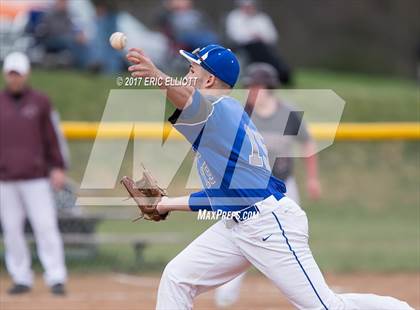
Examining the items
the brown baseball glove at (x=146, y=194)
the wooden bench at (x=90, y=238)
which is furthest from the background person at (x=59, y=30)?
the brown baseball glove at (x=146, y=194)

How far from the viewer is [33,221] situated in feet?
36.4

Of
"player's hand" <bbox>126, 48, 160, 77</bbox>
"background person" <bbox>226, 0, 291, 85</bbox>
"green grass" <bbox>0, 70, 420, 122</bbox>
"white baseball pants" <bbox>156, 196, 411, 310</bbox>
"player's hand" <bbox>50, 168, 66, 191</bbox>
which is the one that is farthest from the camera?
"green grass" <bbox>0, 70, 420, 122</bbox>

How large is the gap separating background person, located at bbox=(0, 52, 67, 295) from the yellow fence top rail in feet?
5.67

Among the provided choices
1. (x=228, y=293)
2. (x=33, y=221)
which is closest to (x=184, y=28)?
(x=33, y=221)

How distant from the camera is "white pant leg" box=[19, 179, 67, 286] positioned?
11000mm

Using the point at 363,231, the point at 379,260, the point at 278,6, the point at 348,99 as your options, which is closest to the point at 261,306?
the point at 379,260

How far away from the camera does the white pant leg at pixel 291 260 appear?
6730mm

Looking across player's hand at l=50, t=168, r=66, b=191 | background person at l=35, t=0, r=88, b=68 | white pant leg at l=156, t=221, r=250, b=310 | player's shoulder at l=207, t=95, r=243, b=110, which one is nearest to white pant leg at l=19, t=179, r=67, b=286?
player's hand at l=50, t=168, r=66, b=191

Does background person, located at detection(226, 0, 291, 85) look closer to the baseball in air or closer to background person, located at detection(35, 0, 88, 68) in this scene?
background person, located at detection(35, 0, 88, 68)

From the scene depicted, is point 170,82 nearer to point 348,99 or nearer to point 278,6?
point 348,99

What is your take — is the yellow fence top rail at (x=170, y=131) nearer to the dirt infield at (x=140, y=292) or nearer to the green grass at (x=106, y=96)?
the dirt infield at (x=140, y=292)

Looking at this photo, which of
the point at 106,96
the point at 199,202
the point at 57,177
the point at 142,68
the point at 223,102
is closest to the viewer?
the point at 142,68

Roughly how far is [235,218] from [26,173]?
4.47 meters

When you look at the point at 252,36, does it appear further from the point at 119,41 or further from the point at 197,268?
the point at 119,41
